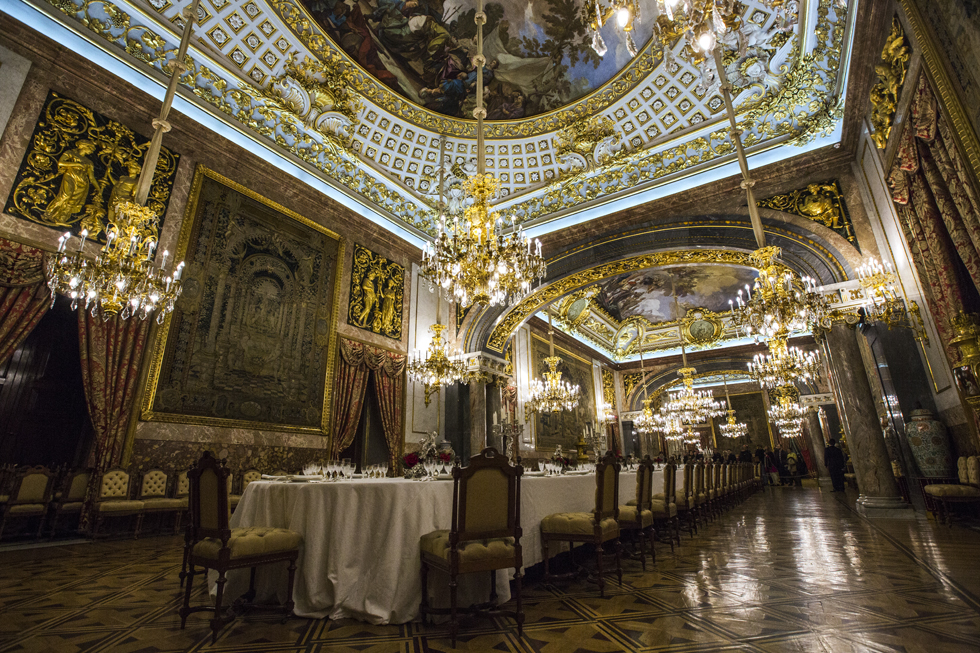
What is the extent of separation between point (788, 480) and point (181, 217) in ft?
79.0

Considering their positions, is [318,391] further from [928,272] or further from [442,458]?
[928,272]

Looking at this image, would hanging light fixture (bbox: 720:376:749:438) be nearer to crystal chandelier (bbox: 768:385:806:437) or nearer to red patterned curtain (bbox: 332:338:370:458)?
crystal chandelier (bbox: 768:385:806:437)

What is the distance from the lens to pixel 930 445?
18.9 ft

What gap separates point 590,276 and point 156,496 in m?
8.65

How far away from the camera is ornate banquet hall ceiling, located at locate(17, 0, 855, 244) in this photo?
258 inches

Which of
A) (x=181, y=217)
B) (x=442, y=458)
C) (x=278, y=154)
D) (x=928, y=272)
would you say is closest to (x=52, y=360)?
(x=181, y=217)

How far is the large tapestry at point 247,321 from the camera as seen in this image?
627 cm


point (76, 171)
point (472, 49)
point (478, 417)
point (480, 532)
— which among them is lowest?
point (480, 532)

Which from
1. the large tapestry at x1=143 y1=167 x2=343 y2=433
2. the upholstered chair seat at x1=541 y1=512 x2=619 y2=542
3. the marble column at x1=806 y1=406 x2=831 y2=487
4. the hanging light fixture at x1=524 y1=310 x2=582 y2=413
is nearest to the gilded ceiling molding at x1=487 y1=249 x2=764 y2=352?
the hanging light fixture at x1=524 y1=310 x2=582 y2=413

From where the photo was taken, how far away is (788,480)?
20516 millimetres

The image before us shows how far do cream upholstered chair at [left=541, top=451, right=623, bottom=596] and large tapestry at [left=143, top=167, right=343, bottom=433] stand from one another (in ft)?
16.7

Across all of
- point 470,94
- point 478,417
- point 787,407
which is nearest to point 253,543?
point 478,417

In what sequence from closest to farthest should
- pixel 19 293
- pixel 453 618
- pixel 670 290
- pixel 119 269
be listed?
1. pixel 453 618
2. pixel 119 269
3. pixel 19 293
4. pixel 670 290

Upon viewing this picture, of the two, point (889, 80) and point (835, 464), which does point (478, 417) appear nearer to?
point (889, 80)
